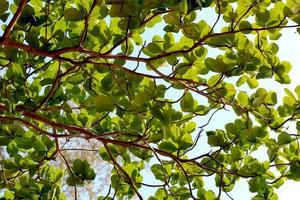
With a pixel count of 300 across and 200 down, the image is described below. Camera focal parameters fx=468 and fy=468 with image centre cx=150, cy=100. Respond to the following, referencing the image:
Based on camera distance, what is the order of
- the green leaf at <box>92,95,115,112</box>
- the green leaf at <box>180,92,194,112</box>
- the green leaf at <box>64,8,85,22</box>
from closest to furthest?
1. the green leaf at <box>64,8,85,22</box>
2. the green leaf at <box>92,95,115,112</box>
3. the green leaf at <box>180,92,194,112</box>

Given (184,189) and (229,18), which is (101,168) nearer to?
(184,189)

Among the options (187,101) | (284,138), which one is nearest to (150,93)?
(187,101)

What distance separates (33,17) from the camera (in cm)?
206

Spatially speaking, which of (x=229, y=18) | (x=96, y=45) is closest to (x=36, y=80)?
(x=96, y=45)

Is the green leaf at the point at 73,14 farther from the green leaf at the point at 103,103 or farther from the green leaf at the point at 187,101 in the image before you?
the green leaf at the point at 187,101

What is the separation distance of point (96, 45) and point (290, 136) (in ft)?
3.41

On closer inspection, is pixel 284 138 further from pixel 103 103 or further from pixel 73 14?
pixel 73 14

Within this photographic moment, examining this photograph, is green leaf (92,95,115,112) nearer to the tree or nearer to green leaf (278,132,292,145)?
the tree

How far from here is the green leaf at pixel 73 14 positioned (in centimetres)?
188

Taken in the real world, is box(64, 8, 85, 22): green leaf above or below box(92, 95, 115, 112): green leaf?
above

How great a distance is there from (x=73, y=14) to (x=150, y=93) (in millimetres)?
462

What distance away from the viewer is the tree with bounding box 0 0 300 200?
6.57ft

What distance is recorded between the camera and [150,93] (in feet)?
6.62

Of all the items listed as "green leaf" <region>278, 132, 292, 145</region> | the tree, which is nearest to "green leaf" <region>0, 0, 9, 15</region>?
the tree
